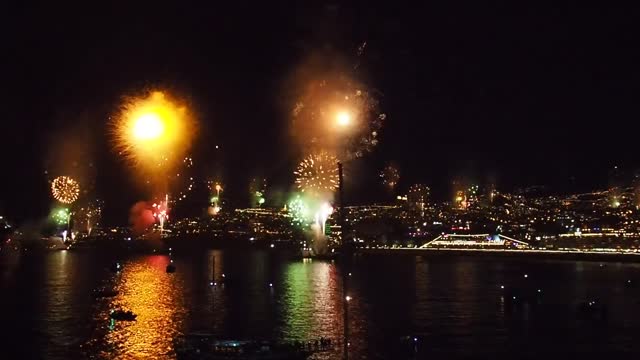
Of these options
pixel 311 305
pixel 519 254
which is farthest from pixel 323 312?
pixel 519 254

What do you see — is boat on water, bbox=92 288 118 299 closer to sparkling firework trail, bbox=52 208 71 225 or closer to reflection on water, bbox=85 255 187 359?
reflection on water, bbox=85 255 187 359

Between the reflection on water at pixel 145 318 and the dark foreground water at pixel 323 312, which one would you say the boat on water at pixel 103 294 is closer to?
the reflection on water at pixel 145 318

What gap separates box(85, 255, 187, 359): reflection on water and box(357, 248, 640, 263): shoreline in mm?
53360

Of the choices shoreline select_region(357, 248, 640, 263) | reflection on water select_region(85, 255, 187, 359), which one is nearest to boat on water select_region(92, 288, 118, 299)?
reflection on water select_region(85, 255, 187, 359)

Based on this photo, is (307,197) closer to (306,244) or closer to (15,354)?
(15,354)

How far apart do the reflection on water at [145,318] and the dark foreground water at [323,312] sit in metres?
0.09

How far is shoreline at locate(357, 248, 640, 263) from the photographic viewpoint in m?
104

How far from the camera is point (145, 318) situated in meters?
47.8

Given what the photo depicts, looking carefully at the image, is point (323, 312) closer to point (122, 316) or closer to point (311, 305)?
point (311, 305)

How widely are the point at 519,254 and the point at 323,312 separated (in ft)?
238

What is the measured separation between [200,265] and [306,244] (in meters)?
32.7

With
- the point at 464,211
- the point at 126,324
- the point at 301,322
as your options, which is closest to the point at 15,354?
the point at 126,324

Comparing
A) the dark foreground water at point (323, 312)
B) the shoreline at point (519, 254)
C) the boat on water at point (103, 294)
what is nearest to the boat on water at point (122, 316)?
the dark foreground water at point (323, 312)

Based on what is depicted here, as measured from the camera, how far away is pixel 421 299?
57.8 m
